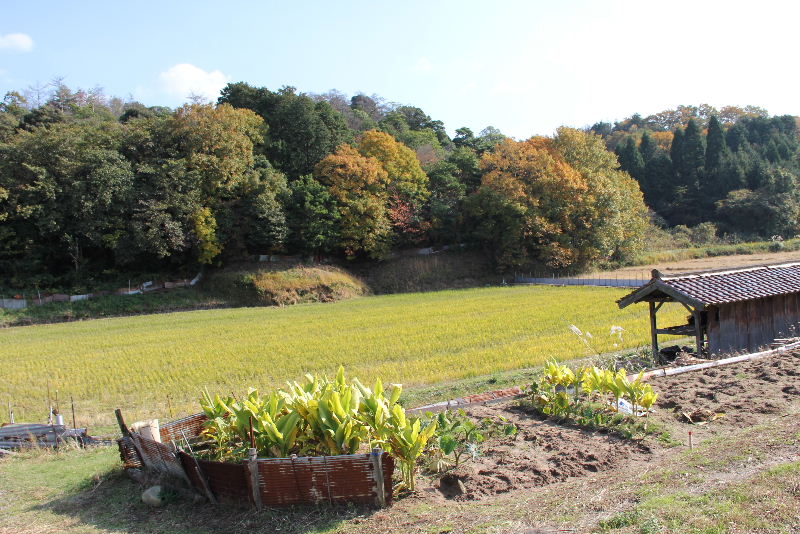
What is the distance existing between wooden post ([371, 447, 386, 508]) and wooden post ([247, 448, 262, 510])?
3.72 feet

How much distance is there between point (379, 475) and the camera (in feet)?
17.6

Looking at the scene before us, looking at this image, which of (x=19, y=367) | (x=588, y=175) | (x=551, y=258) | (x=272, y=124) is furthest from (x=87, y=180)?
(x=588, y=175)

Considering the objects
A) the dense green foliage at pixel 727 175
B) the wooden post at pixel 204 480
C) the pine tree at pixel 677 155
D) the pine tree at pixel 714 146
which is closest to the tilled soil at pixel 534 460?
the wooden post at pixel 204 480

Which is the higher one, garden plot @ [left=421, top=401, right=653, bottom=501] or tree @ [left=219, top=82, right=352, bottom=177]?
tree @ [left=219, top=82, right=352, bottom=177]

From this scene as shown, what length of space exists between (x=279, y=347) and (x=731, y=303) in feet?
47.2

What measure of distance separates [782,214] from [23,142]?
61.6 m

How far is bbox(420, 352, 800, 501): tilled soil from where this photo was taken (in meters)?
5.94

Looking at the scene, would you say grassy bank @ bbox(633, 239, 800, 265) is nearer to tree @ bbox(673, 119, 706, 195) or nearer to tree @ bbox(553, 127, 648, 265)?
tree @ bbox(553, 127, 648, 265)

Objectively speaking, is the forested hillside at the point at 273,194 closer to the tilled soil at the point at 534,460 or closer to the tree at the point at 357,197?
the tree at the point at 357,197

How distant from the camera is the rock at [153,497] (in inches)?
240

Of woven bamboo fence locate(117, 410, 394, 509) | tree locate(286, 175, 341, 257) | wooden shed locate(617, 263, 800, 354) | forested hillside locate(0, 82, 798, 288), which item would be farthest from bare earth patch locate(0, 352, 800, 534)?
tree locate(286, 175, 341, 257)

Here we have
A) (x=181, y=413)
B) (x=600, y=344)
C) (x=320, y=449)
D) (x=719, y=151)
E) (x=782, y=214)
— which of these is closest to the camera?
(x=320, y=449)

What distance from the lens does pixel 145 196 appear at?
117ft

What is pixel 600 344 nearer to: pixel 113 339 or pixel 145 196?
pixel 113 339
